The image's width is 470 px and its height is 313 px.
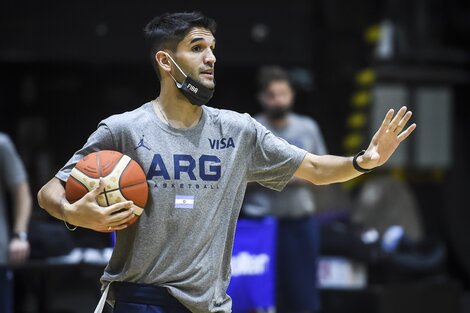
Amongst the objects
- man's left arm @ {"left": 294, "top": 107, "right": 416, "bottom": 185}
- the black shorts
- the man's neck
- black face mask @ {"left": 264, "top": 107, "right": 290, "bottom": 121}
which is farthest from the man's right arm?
black face mask @ {"left": 264, "top": 107, "right": 290, "bottom": 121}

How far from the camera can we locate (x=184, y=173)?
15.7 feet

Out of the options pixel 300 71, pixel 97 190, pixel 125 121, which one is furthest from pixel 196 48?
pixel 300 71

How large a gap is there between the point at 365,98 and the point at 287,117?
343 cm

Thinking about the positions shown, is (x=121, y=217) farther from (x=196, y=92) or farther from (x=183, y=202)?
(x=196, y=92)

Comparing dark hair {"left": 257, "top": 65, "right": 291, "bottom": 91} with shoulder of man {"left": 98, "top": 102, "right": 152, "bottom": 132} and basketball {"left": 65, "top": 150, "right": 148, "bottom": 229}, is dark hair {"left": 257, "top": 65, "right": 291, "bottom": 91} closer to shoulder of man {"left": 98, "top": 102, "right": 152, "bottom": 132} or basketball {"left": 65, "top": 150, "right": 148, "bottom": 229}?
shoulder of man {"left": 98, "top": 102, "right": 152, "bottom": 132}

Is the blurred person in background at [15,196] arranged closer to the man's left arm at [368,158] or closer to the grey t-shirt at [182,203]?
the grey t-shirt at [182,203]

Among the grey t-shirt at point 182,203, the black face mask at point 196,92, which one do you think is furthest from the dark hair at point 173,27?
the grey t-shirt at point 182,203

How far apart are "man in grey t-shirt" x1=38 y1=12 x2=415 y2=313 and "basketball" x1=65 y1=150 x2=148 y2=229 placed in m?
0.05

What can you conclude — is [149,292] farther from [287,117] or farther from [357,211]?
[357,211]

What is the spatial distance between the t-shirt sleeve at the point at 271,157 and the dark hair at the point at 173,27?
539 mm

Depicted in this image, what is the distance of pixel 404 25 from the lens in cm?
1312

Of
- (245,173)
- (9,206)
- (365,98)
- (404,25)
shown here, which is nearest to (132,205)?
(245,173)

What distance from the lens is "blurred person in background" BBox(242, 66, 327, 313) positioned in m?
9.05

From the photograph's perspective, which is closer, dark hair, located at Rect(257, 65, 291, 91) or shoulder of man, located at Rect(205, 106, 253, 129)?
shoulder of man, located at Rect(205, 106, 253, 129)
